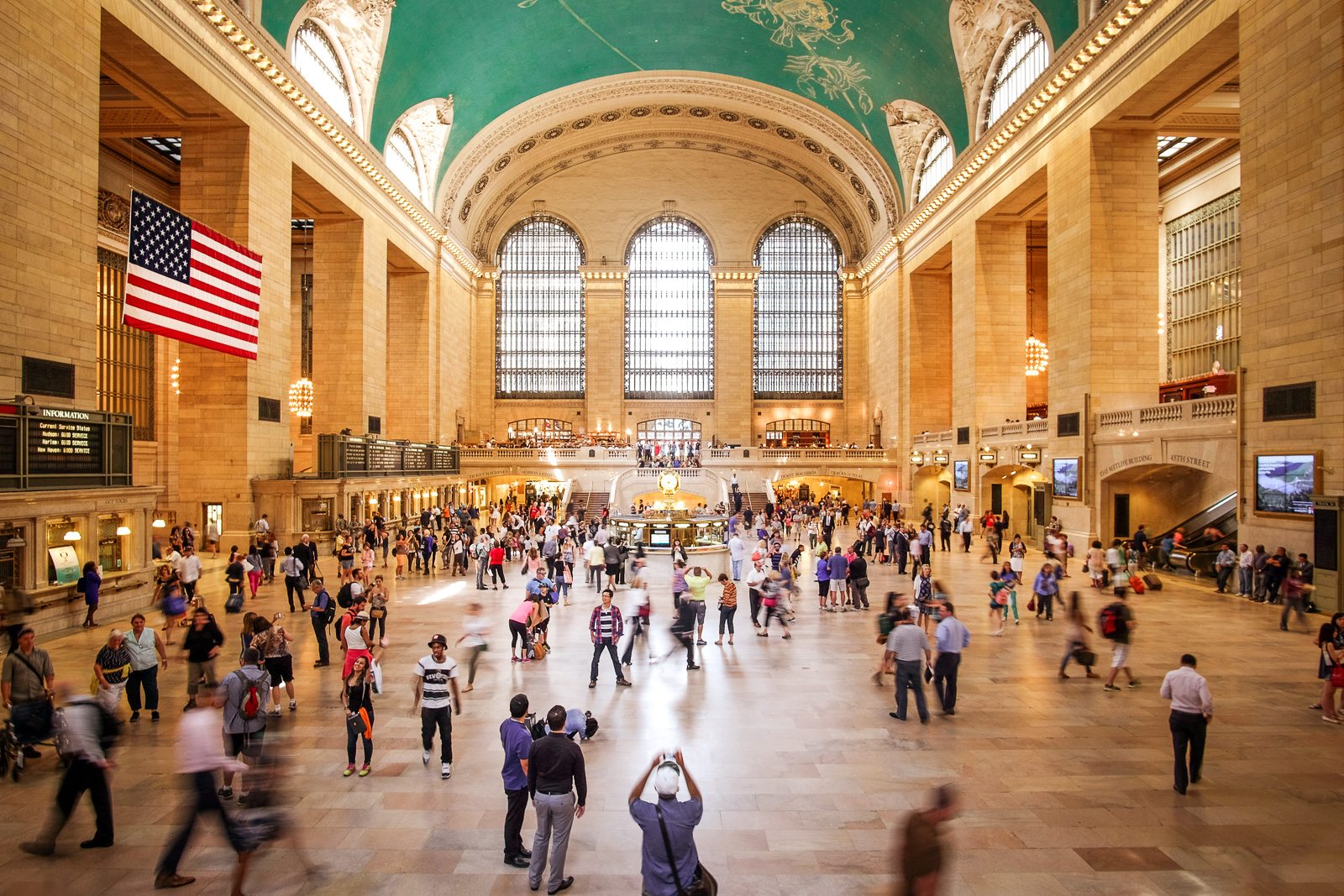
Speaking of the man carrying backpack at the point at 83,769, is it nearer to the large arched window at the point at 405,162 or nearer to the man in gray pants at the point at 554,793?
the man in gray pants at the point at 554,793

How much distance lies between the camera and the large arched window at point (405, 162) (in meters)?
28.8

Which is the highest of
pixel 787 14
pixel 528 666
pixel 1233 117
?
pixel 787 14

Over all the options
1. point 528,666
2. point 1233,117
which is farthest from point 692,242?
point 528,666

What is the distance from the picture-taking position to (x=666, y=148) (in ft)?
137

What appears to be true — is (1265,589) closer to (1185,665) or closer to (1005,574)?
(1005,574)

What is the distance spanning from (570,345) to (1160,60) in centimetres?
3171

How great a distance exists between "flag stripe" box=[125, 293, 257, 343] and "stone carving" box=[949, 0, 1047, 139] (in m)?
22.6

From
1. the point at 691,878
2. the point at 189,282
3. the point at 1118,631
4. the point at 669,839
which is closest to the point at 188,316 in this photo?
the point at 189,282

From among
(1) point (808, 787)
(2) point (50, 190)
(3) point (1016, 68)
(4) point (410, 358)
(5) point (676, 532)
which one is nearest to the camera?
(1) point (808, 787)

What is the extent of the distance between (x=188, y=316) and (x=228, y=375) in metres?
3.86

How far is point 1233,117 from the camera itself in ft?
68.0

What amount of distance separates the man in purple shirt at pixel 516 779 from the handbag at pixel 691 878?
4.53 ft

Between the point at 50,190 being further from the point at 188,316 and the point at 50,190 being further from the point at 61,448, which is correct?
the point at 61,448

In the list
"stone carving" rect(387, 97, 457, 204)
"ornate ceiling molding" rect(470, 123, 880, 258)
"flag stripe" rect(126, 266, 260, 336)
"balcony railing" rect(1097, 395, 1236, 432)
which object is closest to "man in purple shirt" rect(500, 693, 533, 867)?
"flag stripe" rect(126, 266, 260, 336)
